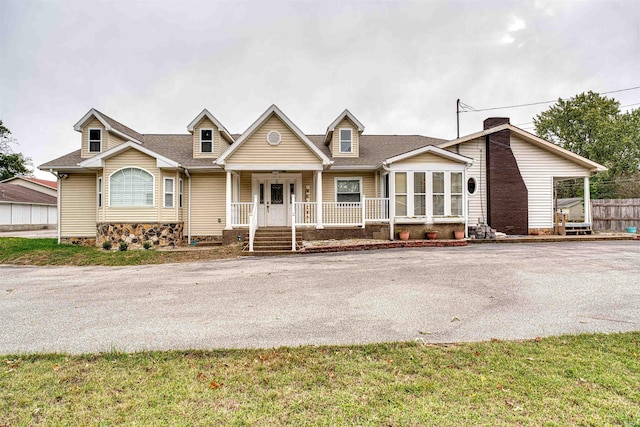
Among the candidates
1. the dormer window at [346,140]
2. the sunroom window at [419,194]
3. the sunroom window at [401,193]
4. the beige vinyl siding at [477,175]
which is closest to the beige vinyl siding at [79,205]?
the dormer window at [346,140]

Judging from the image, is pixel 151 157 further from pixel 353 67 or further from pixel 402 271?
pixel 353 67

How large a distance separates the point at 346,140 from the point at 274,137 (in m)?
4.01

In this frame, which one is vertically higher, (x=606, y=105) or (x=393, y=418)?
(x=606, y=105)

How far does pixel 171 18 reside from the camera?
1720 centimetres

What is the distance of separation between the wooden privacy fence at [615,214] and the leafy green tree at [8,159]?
60.2m

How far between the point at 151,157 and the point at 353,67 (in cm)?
1361

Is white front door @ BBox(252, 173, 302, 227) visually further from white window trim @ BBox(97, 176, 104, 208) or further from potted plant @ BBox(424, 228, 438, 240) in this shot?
white window trim @ BBox(97, 176, 104, 208)

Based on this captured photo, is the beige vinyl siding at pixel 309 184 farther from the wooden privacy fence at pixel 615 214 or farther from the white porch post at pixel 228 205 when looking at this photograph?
the wooden privacy fence at pixel 615 214

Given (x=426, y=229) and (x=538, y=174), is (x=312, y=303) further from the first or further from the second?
(x=538, y=174)

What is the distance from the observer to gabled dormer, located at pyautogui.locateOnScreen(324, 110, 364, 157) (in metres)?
16.3

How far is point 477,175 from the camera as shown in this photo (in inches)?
636

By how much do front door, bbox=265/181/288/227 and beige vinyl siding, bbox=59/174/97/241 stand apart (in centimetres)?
797

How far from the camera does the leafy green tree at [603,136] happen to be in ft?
123

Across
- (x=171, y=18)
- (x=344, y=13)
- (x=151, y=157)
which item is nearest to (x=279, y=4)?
(x=344, y=13)
